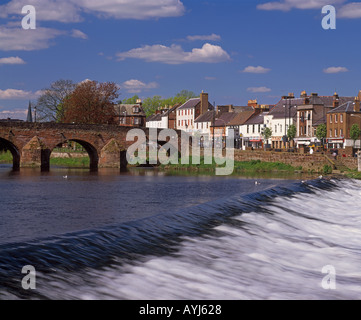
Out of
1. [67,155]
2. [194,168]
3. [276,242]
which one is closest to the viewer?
[276,242]

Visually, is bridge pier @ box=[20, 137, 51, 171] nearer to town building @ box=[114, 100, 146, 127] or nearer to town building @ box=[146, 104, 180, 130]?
town building @ box=[146, 104, 180, 130]

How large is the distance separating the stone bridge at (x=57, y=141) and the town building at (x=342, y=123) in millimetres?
26788

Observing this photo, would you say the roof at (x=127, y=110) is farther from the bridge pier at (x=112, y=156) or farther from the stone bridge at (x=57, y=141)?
the bridge pier at (x=112, y=156)

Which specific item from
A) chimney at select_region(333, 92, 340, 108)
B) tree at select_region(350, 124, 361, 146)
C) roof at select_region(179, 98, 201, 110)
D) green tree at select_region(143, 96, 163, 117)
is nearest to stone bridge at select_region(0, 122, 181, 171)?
tree at select_region(350, 124, 361, 146)

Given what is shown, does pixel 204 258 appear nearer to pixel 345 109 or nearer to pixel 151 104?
pixel 345 109

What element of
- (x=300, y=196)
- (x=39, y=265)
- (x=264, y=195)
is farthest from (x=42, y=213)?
(x=39, y=265)

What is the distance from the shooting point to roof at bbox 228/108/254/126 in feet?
352

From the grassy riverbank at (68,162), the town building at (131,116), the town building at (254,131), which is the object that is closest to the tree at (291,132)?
the town building at (254,131)

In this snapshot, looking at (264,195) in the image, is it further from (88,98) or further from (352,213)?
(88,98)

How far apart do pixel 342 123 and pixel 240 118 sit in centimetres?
2756

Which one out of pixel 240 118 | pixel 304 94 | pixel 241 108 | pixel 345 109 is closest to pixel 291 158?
pixel 345 109
